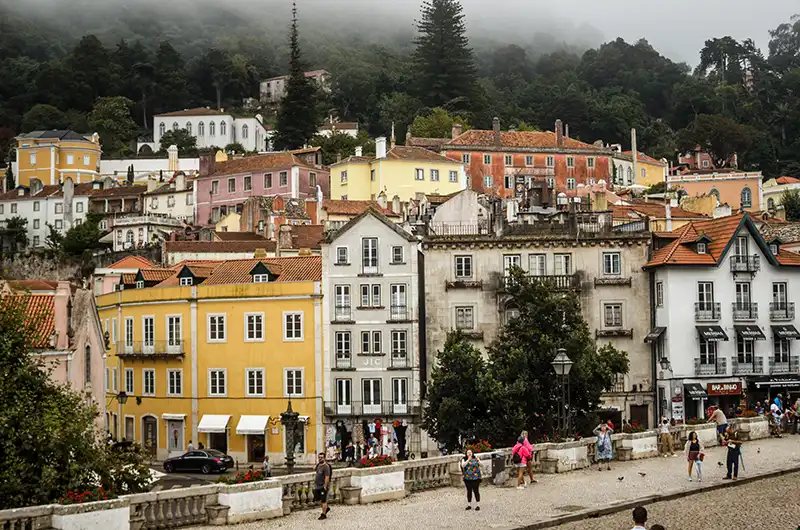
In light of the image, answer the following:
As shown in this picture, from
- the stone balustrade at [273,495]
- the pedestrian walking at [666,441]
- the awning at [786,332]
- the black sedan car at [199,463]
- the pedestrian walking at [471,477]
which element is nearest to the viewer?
the stone balustrade at [273,495]

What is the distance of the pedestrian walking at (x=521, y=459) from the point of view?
31702 mm

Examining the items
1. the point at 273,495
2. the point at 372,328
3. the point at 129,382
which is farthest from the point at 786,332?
the point at 273,495

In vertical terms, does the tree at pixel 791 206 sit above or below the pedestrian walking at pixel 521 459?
above

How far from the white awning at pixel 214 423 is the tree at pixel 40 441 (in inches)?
1209

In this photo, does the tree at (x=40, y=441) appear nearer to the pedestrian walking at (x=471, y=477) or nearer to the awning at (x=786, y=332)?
the pedestrian walking at (x=471, y=477)

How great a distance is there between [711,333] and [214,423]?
74.1ft

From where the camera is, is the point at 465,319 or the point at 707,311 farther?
the point at 707,311

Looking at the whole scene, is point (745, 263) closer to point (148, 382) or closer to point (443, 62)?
point (148, 382)

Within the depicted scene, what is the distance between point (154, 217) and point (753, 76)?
4811 inches

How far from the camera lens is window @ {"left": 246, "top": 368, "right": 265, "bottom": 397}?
58.5 m

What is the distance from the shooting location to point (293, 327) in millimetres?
58312

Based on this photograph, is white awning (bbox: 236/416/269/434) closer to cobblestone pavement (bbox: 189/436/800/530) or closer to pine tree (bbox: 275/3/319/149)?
cobblestone pavement (bbox: 189/436/800/530)

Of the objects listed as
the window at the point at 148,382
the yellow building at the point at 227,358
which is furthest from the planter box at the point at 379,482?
the window at the point at 148,382

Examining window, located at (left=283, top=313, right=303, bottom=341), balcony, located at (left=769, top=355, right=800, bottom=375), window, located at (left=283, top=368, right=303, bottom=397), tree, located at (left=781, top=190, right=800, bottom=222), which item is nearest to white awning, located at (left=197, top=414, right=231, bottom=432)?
window, located at (left=283, top=368, right=303, bottom=397)
